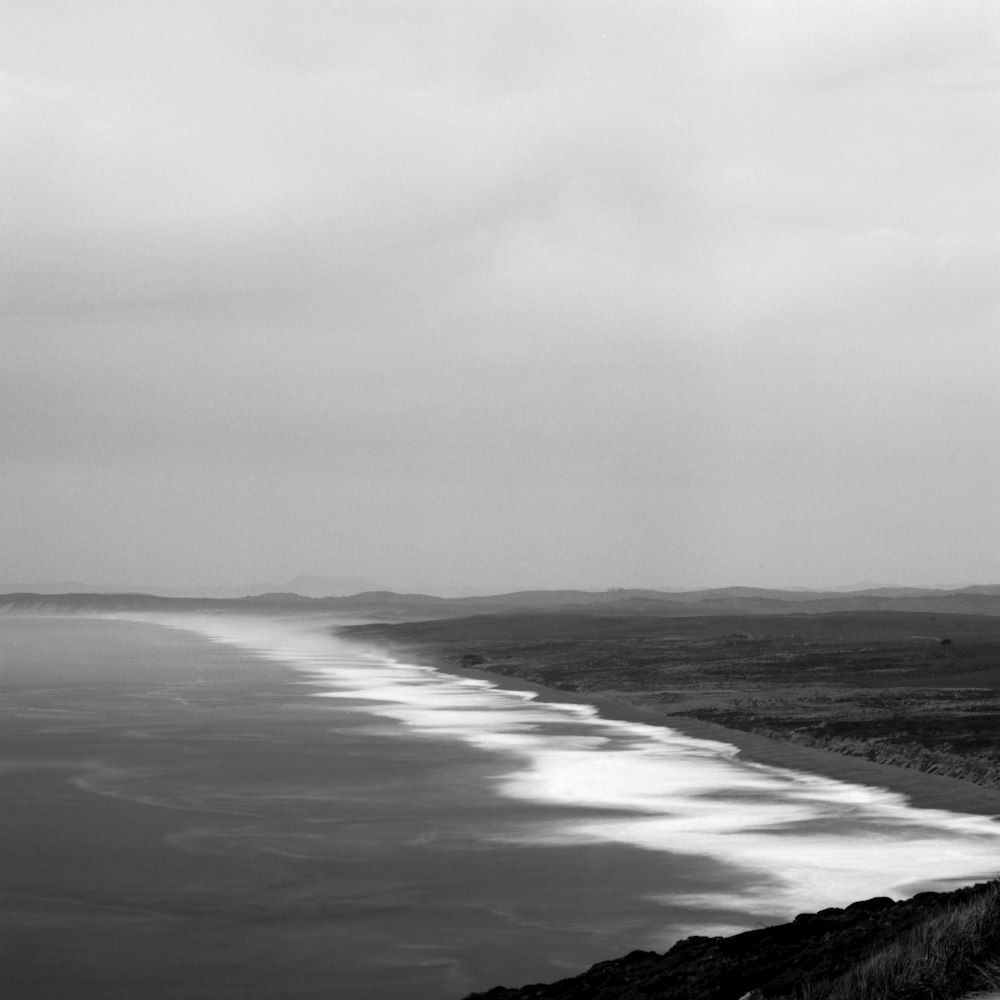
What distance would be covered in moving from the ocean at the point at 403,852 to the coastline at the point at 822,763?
0.60 meters

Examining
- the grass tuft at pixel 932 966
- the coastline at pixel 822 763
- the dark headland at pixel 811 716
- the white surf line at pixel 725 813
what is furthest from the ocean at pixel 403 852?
the grass tuft at pixel 932 966

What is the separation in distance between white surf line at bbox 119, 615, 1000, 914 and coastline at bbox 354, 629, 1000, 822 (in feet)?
1.54

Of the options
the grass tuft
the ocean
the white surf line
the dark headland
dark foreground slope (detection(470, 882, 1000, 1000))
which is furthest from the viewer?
the white surf line

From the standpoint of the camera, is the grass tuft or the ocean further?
the ocean

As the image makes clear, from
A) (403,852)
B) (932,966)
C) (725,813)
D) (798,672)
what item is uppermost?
(932,966)

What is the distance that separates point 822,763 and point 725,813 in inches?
248

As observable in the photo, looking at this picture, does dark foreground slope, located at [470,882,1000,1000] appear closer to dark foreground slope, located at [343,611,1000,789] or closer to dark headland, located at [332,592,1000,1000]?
dark headland, located at [332,592,1000,1000]

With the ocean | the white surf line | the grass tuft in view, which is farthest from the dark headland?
the ocean

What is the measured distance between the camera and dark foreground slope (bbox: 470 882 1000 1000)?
9.25m

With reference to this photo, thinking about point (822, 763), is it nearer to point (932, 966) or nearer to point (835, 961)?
point (835, 961)

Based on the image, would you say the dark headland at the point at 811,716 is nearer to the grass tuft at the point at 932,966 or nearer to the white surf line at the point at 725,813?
the grass tuft at the point at 932,966

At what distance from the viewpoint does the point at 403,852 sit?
766 inches

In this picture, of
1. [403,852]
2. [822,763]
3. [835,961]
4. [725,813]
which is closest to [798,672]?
[822,763]

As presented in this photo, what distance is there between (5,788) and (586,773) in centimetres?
1140
